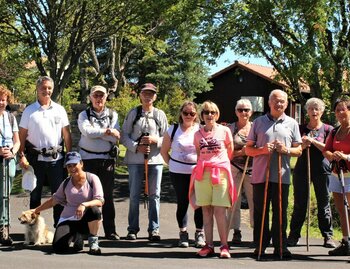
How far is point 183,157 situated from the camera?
7.63m

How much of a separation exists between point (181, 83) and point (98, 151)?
37820 millimetres

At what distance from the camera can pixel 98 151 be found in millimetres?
7934

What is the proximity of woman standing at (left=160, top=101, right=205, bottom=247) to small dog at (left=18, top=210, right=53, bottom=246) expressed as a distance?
5.75 ft

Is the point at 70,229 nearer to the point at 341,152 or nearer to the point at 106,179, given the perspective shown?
the point at 106,179

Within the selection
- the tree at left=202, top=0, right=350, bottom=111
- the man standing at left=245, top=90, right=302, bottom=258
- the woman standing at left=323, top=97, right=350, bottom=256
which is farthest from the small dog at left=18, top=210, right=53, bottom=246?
the tree at left=202, top=0, right=350, bottom=111

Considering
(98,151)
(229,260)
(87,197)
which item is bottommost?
(229,260)

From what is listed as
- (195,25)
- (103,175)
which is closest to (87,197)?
(103,175)

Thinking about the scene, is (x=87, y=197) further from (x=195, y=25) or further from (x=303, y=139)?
(x=195, y=25)

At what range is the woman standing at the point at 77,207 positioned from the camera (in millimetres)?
7012

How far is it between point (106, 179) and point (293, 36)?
960cm

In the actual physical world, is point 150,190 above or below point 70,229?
above

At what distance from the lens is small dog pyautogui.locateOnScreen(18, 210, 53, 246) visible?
7.26 m

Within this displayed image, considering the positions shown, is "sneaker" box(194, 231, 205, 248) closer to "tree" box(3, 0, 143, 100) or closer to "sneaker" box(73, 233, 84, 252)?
"sneaker" box(73, 233, 84, 252)

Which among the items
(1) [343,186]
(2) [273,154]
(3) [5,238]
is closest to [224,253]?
(2) [273,154]
